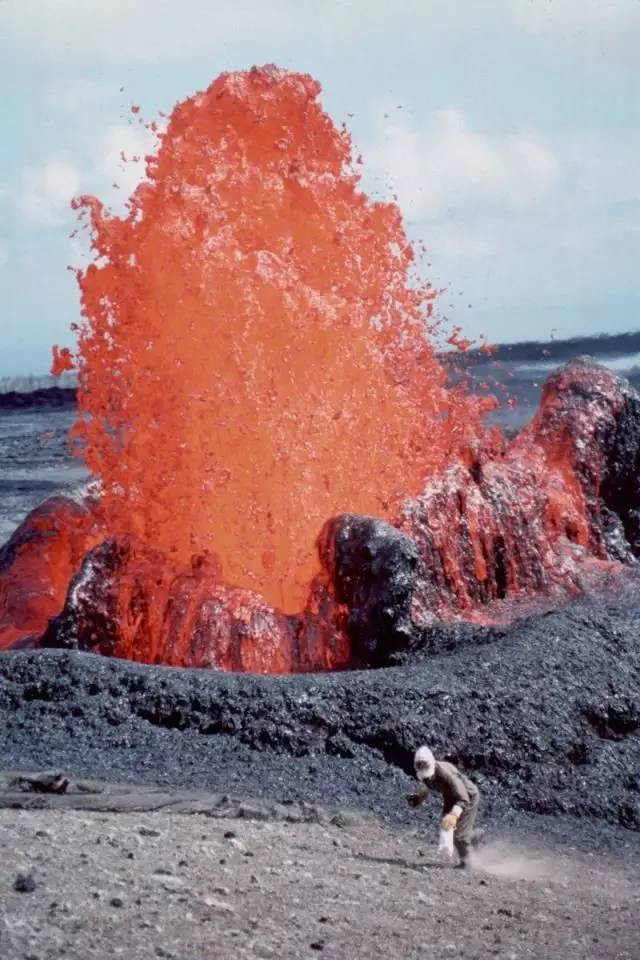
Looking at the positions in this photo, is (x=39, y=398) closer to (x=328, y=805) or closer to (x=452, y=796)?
(x=328, y=805)

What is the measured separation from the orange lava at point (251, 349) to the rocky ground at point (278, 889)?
18.5ft

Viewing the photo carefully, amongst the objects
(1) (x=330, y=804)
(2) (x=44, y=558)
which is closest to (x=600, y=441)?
(2) (x=44, y=558)

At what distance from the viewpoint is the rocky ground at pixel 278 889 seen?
17.6 ft

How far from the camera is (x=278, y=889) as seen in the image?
6.40 m

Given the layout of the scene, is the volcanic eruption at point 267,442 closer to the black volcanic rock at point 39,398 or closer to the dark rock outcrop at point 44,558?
the dark rock outcrop at point 44,558

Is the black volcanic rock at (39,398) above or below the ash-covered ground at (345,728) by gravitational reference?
above

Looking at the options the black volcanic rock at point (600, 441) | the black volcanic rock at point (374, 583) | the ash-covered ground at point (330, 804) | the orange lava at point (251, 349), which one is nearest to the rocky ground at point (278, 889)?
the ash-covered ground at point (330, 804)

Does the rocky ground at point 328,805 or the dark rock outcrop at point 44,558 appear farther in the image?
the dark rock outcrop at point 44,558

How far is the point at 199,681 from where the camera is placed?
1041 centimetres

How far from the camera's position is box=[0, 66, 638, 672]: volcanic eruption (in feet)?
42.9

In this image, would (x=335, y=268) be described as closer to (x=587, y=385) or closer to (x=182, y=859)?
(x=587, y=385)

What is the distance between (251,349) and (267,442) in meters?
1.06

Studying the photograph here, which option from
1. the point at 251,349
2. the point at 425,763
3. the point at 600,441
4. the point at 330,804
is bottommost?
the point at 330,804

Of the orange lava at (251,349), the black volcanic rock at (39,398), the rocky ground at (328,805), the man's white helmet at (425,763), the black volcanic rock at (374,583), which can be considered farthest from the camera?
the black volcanic rock at (39,398)
